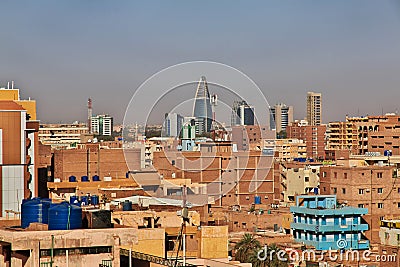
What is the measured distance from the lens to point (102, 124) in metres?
59.5

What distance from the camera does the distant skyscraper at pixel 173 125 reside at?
31.4 metres

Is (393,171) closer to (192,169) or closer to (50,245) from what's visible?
(192,169)

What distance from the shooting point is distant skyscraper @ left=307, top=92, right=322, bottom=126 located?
60469 mm

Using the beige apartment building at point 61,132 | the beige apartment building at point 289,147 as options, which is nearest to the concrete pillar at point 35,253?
the beige apartment building at point 289,147

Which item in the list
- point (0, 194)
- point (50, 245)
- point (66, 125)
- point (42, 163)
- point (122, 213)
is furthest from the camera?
point (66, 125)

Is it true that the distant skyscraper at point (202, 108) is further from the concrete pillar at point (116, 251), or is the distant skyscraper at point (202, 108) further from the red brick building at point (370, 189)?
the concrete pillar at point (116, 251)

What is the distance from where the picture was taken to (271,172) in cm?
2356

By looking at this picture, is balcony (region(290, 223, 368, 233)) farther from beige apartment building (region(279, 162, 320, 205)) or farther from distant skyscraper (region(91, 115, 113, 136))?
distant skyscraper (region(91, 115, 113, 136))

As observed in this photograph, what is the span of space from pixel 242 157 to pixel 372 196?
705 cm

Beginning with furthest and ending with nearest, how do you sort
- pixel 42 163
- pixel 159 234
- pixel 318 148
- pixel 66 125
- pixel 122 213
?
pixel 66 125, pixel 318 148, pixel 42 163, pixel 122 213, pixel 159 234

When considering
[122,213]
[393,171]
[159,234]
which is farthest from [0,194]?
[393,171]

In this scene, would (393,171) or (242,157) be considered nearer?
(393,171)

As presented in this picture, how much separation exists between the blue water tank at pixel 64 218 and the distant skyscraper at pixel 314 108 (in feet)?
176

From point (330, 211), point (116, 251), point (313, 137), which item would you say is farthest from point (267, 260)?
point (313, 137)
